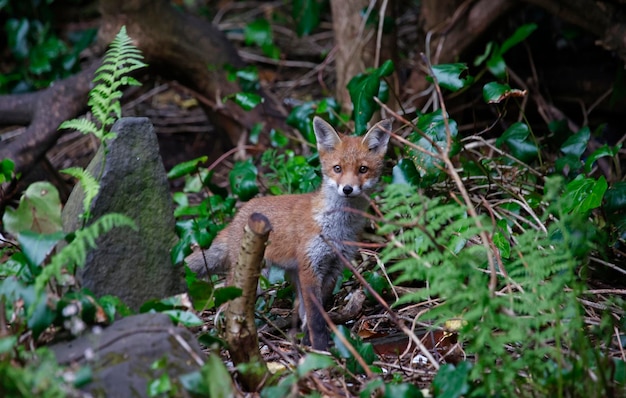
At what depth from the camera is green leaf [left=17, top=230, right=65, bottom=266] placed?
12.3 feet

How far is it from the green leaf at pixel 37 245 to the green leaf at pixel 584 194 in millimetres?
3576

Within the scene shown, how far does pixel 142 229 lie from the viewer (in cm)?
Answer: 447

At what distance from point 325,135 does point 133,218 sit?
2.15 metres

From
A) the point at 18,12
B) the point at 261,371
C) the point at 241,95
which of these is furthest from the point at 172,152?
the point at 261,371

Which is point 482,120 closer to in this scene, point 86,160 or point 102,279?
point 86,160

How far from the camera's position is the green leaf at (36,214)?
414cm

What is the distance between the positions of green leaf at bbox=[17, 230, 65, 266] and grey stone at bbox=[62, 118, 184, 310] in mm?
431

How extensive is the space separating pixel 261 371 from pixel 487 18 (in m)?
5.73

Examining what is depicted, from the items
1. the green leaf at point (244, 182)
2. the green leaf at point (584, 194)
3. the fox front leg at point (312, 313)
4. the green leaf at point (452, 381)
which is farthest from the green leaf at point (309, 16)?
the green leaf at point (452, 381)

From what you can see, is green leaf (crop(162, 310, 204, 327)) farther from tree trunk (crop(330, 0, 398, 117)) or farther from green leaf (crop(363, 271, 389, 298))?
tree trunk (crop(330, 0, 398, 117))

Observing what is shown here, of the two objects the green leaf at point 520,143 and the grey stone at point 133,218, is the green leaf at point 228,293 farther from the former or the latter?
the green leaf at point 520,143

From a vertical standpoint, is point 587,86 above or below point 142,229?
below

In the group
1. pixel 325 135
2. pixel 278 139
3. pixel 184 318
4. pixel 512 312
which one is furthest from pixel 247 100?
pixel 512 312

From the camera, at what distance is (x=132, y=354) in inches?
142
